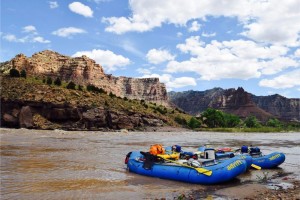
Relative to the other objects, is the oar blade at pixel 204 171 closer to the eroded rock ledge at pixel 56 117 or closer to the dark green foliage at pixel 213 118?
the eroded rock ledge at pixel 56 117

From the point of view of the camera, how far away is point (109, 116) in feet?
229

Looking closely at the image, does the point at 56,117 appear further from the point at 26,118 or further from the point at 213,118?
the point at 213,118

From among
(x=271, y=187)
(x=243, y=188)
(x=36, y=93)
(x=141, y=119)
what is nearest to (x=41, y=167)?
(x=243, y=188)

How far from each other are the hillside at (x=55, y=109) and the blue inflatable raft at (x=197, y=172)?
51518 millimetres

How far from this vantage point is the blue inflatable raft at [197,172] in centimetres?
1309

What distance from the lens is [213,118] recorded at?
107 metres

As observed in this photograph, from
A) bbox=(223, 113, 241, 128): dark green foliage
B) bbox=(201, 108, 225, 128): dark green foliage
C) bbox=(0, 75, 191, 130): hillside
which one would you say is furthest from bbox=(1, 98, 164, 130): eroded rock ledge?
bbox=(223, 113, 241, 128): dark green foliage

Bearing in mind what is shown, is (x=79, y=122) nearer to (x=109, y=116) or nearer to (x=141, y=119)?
(x=109, y=116)

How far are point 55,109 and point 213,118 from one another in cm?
5791

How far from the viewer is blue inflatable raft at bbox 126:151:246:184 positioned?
13086mm

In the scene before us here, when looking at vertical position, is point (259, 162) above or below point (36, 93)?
below

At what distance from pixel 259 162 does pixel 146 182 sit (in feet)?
23.7

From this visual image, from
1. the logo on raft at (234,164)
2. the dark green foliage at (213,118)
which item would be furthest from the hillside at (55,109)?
the logo on raft at (234,164)

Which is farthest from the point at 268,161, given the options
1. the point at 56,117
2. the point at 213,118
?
the point at 213,118
